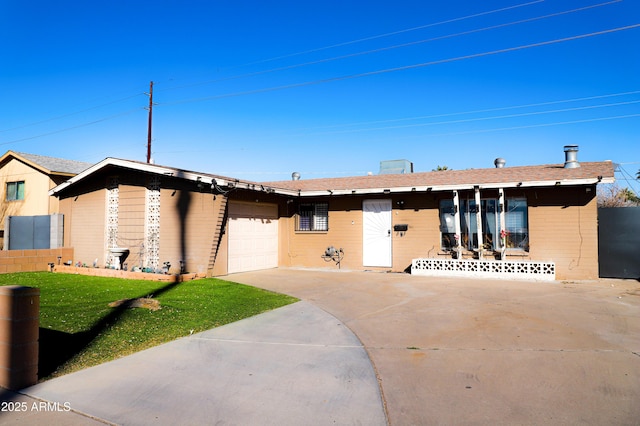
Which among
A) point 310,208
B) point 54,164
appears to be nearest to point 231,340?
point 310,208

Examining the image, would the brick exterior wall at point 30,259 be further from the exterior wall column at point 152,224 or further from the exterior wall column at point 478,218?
the exterior wall column at point 478,218

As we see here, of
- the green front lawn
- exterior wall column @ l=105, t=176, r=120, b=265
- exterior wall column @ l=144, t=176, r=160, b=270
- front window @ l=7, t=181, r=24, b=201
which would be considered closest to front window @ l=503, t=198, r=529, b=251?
the green front lawn

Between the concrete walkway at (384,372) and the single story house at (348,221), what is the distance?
16.1 feet

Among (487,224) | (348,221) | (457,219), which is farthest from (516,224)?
(348,221)

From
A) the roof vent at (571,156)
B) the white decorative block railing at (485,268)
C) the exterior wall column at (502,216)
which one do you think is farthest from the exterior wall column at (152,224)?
the roof vent at (571,156)

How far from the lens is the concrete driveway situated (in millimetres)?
3623

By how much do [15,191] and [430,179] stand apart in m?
21.7

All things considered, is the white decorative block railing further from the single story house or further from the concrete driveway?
the concrete driveway

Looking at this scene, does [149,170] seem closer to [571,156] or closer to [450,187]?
[450,187]

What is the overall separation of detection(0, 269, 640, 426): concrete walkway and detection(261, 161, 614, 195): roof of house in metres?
5.15

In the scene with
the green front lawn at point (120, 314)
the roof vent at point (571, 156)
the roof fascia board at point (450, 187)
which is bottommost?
the green front lawn at point (120, 314)

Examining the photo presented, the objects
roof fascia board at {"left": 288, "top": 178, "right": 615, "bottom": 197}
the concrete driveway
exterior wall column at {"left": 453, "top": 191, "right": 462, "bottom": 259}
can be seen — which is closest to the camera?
the concrete driveway

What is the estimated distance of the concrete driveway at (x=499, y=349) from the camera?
3623 millimetres

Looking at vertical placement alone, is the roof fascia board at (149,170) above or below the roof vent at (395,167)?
below
